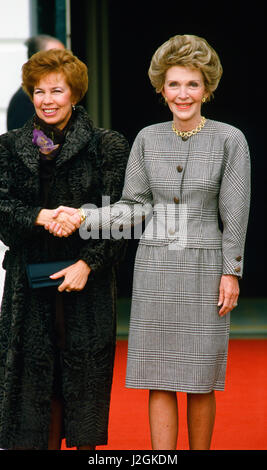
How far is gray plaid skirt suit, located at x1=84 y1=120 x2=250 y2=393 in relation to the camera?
10.3 feet

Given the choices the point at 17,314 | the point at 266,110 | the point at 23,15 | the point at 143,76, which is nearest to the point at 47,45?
the point at 23,15

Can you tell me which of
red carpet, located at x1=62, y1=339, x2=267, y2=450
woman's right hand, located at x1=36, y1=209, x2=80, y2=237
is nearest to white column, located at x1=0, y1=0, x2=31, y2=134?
red carpet, located at x1=62, y1=339, x2=267, y2=450

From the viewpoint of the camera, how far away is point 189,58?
3.10 m

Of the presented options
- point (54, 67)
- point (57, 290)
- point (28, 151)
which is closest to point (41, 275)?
point (57, 290)

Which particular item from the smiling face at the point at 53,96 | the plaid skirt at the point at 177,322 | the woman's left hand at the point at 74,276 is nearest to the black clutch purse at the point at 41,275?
the woman's left hand at the point at 74,276

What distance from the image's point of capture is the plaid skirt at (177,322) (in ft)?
10.3

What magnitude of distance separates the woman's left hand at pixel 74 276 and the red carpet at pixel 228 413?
105 cm

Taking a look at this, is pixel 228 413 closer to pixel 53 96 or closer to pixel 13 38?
pixel 53 96

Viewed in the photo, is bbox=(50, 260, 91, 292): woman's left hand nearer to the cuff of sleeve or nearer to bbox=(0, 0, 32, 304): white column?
the cuff of sleeve

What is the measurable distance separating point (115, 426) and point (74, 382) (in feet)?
3.94

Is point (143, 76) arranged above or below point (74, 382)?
above

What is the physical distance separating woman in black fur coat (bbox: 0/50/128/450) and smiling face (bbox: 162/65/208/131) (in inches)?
10.4
